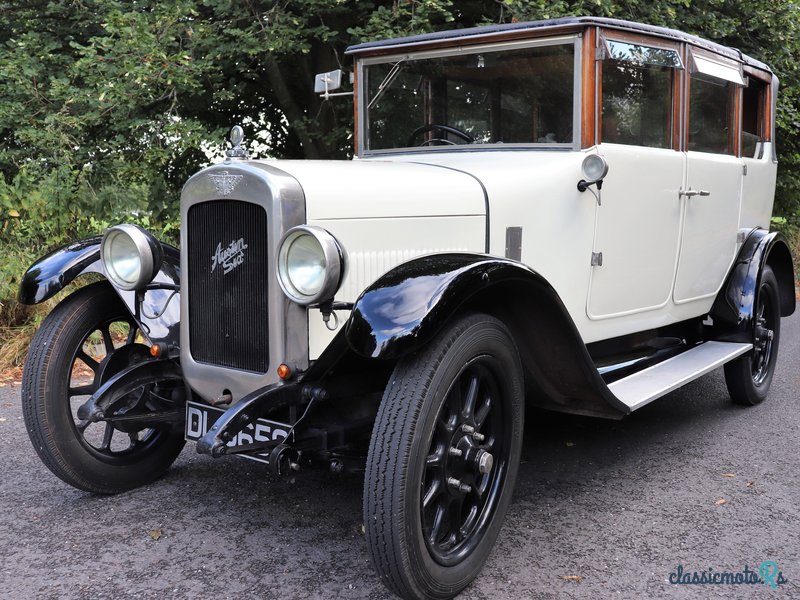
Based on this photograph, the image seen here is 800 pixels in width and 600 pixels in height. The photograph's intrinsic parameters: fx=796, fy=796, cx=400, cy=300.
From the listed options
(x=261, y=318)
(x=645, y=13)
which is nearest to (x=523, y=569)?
(x=261, y=318)

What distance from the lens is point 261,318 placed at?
105 inches

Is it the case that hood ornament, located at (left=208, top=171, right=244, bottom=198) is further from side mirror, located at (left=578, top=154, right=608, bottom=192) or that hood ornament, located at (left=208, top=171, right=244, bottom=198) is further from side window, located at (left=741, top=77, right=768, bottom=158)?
side window, located at (left=741, top=77, right=768, bottom=158)

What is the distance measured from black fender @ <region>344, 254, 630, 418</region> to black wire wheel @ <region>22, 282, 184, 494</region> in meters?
1.18

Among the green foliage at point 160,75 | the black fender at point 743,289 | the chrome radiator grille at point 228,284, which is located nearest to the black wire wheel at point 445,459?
the chrome radiator grille at point 228,284

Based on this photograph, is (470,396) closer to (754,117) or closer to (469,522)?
(469,522)

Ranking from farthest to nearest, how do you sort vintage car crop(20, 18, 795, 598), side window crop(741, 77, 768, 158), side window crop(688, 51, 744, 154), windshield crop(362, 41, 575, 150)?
side window crop(741, 77, 768, 158) < side window crop(688, 51, 744, 154) < windshield crop(362, 41, 575, 150) < vintage car crop(20, 18, 795, 598)

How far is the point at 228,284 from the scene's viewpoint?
9.02ft

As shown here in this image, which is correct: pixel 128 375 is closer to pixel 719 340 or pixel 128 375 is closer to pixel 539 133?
pixel 539 133

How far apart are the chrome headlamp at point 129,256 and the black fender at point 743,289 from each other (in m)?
3.14

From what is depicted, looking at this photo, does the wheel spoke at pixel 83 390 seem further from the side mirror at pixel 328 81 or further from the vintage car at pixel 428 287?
the side mirror at pixel 328 81

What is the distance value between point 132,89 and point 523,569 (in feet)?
19.7

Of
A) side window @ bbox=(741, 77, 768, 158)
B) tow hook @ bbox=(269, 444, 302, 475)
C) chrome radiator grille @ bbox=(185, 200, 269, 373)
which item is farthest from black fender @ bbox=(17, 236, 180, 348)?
side window @ bbox=(741, 77, 768, 158)

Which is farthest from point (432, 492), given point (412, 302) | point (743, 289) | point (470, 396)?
point (743, 289)

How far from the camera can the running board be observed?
Answer: 127 inches
